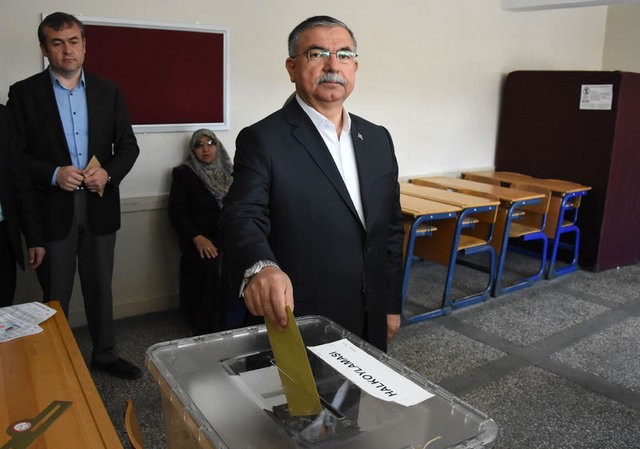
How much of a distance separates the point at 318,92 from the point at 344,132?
0.58ft

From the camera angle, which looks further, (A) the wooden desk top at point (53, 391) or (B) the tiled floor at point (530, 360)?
(B) the tiled floor at point (530, 360)

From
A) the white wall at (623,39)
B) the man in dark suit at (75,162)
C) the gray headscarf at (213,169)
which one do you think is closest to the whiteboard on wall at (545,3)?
the white wall at (623,39)

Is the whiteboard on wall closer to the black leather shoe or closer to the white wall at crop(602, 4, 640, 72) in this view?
the white wall at crop(602, 4, 640, 72)

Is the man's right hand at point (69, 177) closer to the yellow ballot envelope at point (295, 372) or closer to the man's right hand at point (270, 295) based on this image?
the man's right hand at point (270, 295)

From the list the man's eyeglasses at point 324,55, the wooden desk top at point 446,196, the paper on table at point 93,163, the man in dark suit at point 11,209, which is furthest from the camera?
the wooden desk top at point 446,196

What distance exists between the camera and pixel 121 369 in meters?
2.91

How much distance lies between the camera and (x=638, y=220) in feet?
17.3

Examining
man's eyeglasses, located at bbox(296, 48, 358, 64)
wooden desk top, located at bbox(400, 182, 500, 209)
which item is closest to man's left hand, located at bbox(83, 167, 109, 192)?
man's eyeglasses, located at bbox(296, 48, 358, 64)

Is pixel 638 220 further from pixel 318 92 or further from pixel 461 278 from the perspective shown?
pixel 318 92

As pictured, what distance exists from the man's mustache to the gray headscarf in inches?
81.8

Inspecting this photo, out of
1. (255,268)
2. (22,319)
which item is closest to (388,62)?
(22,319)

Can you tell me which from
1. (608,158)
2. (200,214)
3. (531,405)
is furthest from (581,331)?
(200,214)

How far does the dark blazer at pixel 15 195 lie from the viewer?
2.38 metres

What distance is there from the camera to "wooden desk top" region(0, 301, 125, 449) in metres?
1.09
